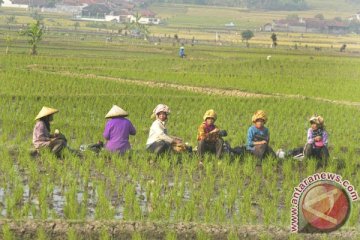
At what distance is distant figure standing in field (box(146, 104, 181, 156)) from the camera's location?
29.5 feet

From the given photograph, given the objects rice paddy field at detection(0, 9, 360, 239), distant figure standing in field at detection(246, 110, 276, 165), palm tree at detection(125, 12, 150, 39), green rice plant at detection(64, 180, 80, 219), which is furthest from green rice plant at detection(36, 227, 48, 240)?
palm tree at detection(125, 12, 150, 39)

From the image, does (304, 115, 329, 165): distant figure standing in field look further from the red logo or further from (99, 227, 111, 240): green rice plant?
(99, 227, 111, 240): green rice plant

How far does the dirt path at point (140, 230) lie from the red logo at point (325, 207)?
0.07 m

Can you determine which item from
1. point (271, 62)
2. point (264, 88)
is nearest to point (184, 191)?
point (264, 88)

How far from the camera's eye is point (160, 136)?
29.8ft

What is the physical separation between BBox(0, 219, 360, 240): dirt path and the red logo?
0.24ft

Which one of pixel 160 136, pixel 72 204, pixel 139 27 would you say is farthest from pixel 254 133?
pixel 139 27

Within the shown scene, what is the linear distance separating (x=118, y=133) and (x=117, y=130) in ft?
0.14

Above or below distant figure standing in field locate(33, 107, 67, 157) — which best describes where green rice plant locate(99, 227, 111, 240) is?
below

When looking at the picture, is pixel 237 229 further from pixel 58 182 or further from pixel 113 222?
pixel 58 182

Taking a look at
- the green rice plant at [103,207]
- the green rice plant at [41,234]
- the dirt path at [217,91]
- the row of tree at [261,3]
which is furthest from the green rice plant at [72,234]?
the row of tree at [261,3]

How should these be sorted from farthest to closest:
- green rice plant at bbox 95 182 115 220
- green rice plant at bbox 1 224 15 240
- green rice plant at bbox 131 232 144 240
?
1. green rice plant at bbox 95 182 115 220
2. green rice plant at bbox 131 232 144 240
3. green rice plant at bbox 1 224 15 240

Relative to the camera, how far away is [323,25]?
105 m

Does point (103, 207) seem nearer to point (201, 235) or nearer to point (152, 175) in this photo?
point (201, 235)
